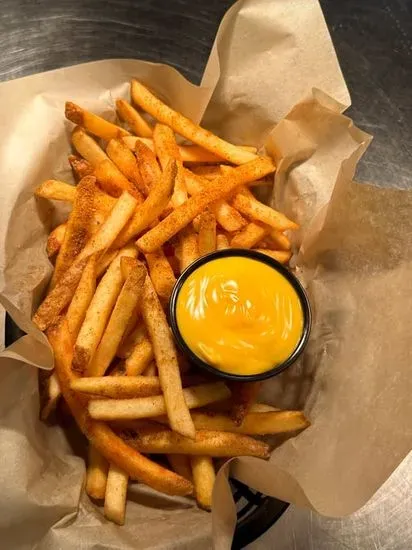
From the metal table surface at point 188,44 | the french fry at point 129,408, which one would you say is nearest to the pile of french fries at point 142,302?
the french fry at point 129,408

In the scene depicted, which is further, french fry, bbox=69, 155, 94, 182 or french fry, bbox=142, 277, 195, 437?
french fry, bbox=69, 155, 94, 182

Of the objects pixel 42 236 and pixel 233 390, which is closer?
pixel 233 390

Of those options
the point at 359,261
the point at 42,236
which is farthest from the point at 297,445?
the point at 42,236

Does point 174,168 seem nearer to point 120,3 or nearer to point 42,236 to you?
point 42,236

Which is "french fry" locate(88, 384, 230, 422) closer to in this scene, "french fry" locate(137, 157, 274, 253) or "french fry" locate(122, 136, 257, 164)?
"french fry" locate(137, 157, 274, 253)

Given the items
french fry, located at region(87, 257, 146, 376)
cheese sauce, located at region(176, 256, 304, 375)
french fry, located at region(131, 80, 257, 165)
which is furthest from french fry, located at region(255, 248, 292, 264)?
french fry, located at region(87, 257, 146, 376)

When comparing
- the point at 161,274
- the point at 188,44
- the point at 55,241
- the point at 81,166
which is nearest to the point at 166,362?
the point at 161,274

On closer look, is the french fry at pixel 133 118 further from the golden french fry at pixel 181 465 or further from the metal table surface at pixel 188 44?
the golden french fry at pixel 181 465
